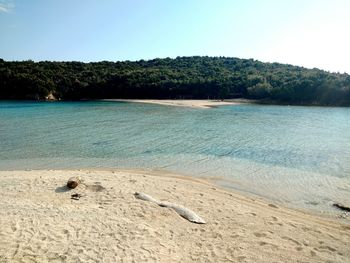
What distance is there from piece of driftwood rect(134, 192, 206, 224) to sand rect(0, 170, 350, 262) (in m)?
0.22

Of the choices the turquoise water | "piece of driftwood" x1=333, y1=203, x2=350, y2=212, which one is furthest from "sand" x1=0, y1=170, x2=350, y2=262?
the turquoise water

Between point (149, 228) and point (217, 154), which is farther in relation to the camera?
point (217, 154)

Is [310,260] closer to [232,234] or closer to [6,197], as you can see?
[232,234]

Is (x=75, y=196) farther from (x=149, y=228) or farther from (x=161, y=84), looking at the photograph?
(x=161, y=84)

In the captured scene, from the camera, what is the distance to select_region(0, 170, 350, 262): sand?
8.62m

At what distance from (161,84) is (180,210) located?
9067 centimetres

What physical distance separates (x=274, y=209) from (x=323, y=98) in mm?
76102

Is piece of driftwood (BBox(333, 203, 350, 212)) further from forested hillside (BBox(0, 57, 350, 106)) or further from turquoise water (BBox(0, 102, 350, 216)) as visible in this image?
forested hillside (BBox(0, 57, 350, 106))

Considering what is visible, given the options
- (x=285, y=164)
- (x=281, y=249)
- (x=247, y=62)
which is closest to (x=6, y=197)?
(x=281, y=249)

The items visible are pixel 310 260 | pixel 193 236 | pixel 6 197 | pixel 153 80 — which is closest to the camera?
pixel 310 260

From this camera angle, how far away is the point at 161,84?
10075 cm

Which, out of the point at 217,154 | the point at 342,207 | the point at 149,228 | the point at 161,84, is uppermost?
the point at 161,84

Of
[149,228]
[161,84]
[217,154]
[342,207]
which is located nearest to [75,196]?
[149,228]

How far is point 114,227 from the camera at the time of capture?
32.9 ft
